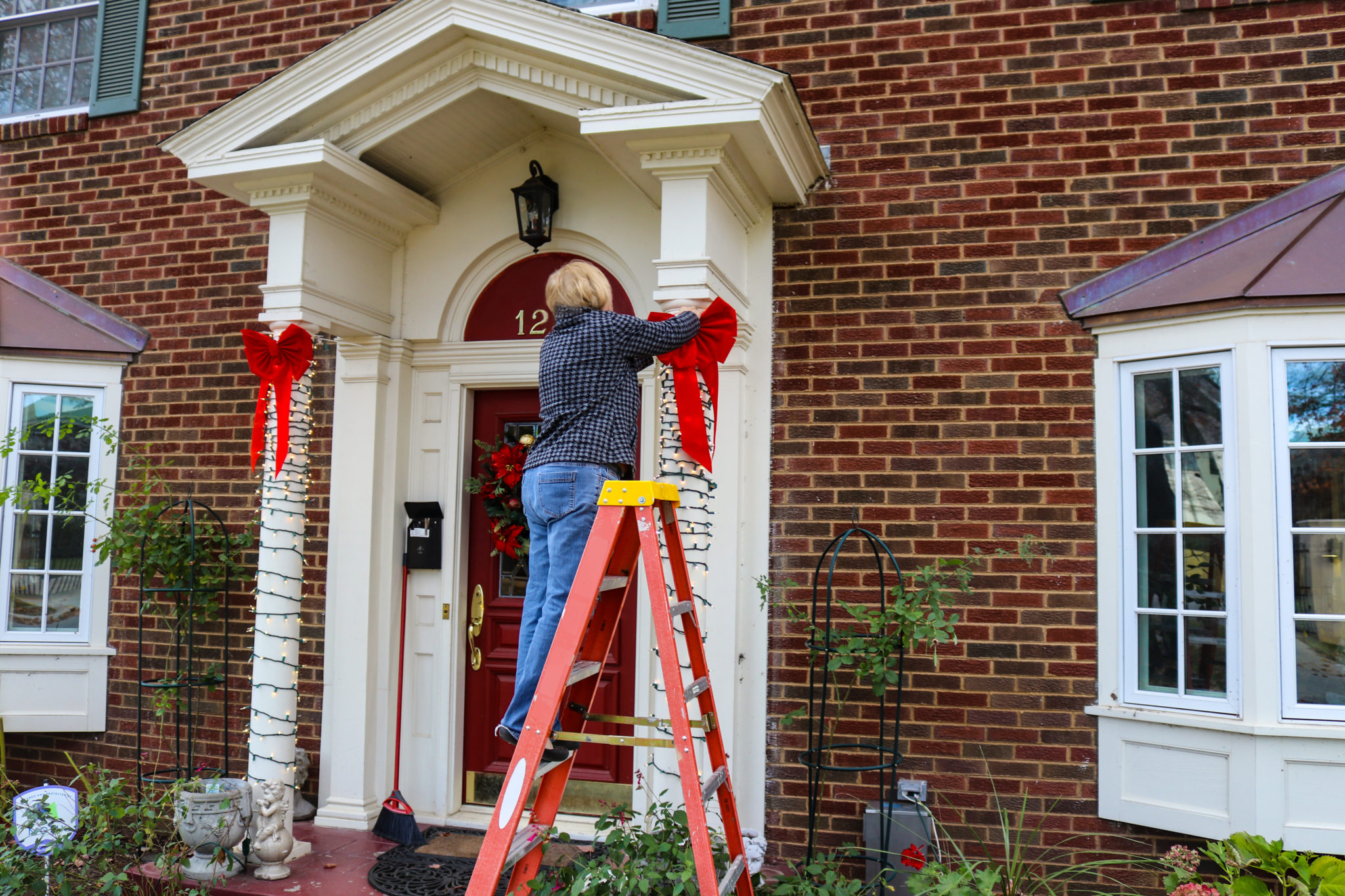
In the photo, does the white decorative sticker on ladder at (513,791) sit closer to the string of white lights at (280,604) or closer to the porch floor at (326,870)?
the porch floor at (326,870)

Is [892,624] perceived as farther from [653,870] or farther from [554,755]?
[554,755]

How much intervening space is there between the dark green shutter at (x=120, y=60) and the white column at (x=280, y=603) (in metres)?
2.62

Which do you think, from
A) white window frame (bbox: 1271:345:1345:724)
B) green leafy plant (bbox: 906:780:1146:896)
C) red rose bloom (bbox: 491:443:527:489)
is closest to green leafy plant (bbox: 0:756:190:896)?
A: red rose bloom (bbox: 491:443:527:489)

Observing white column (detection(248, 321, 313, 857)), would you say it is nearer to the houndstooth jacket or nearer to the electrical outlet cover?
the houndstooth jacket

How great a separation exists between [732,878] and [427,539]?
275cm

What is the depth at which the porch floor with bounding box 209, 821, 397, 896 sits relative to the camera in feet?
13.5

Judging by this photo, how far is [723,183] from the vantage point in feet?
13.7

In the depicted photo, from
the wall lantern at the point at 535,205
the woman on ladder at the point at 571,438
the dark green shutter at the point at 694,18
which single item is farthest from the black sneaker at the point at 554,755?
the dark green shutter at the point at 694,18

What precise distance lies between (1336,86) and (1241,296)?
1192 mm

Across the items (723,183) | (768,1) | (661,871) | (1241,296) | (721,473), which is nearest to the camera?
(661,871)

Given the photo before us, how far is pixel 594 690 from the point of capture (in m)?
3.16

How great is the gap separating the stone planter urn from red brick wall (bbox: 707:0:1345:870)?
2.36 meters

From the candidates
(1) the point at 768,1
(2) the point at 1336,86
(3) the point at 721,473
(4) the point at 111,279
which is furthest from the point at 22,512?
(2) the point at 1336,86

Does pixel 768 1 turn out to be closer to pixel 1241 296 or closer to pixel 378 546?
pixel 1241 296
